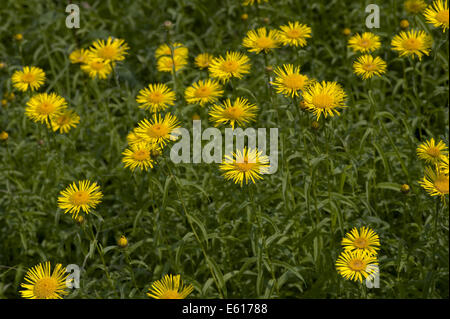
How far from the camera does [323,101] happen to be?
2393mm

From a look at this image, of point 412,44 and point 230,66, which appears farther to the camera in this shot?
point 412,44

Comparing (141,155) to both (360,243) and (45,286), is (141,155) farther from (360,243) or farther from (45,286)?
(360,243)

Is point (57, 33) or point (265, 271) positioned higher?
point (57, 33)

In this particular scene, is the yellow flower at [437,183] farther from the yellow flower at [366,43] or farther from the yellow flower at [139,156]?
the yellow flower at [139,156]

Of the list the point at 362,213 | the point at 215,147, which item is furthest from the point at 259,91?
the point at 362,213

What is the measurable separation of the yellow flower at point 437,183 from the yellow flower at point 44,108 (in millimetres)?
2071

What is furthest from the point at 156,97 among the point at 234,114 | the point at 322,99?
the point at 322,99

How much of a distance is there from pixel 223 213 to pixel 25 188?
56.3 inches

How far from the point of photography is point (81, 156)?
11.6ft

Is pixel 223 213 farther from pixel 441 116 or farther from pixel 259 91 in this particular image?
pixel 441 116

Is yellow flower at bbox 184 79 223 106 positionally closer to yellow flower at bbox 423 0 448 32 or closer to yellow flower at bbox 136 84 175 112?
yellow flower at bbox 136 84 175 112

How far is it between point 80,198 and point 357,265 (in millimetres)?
1316

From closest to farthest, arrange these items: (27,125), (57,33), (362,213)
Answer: (362,213), (27,125), (57,33)
